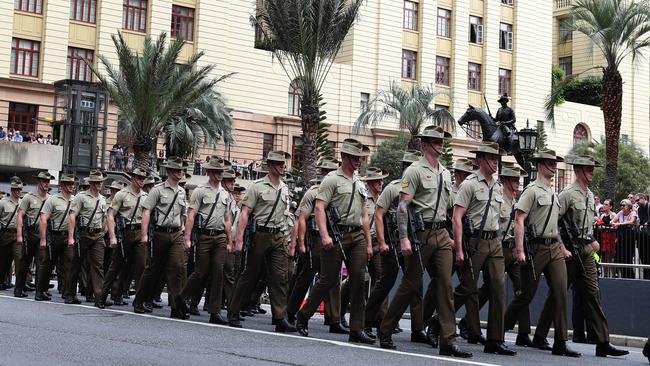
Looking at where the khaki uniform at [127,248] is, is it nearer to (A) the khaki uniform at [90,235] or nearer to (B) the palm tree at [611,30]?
(A) the khaki uniform at [90,235]

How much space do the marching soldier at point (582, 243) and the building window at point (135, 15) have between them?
132ft

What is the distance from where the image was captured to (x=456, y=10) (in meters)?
60.9

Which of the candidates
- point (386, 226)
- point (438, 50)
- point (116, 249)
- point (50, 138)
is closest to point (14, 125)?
point (50, 138)

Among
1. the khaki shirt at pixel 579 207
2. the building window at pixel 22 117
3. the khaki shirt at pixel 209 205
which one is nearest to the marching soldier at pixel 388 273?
the khaki shirt at pixel 579 207

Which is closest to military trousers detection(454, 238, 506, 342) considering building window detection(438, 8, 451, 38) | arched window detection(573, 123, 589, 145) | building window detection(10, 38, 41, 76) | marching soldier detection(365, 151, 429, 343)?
marching soldier detection(365, 151, 429, 343)

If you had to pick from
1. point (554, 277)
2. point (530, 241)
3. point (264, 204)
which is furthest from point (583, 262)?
point (264, 204)

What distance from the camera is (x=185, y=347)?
32.2 ft

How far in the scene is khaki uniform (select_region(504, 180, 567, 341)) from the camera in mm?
10969

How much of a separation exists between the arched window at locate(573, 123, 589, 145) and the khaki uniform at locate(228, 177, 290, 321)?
5631 cm

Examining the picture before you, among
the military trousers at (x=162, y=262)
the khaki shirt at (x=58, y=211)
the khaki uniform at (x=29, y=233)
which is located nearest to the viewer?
the military trousers at (x=162, y=262)

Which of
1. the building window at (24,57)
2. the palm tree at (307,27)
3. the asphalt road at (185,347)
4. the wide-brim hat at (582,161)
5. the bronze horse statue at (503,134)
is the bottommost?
the asphalt road at (185,347)

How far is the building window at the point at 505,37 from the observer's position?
63656 millimetres

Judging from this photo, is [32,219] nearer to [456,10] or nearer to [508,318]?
[508,318]

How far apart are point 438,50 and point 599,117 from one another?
45.7 ft
